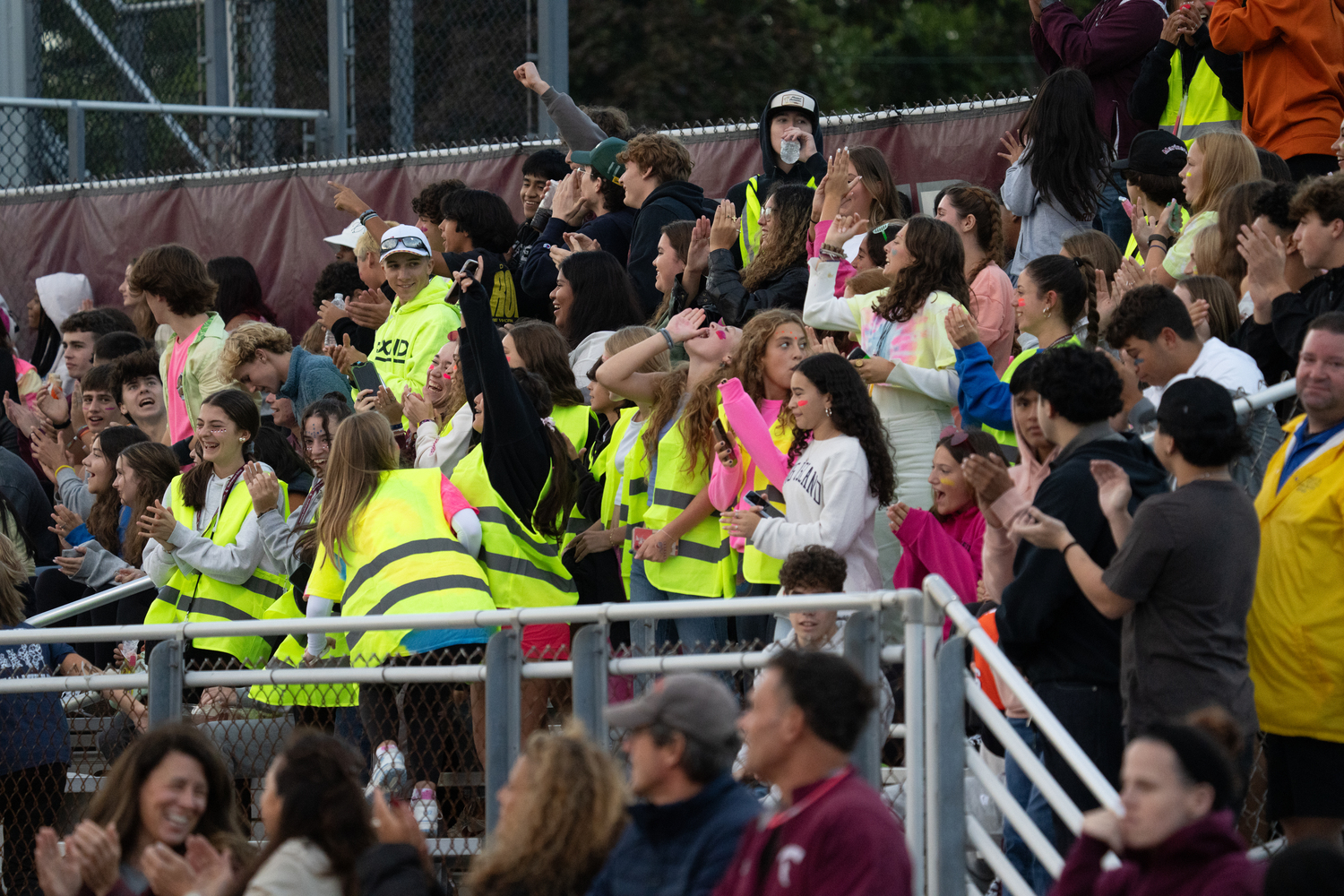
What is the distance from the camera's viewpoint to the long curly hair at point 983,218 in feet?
23.8

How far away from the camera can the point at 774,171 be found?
27.5 ft

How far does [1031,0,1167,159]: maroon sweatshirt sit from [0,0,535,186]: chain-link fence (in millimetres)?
4804

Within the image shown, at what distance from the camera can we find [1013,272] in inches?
320

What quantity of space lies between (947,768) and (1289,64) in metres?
4.78

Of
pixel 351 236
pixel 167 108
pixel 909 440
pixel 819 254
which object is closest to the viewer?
pixel 909 440

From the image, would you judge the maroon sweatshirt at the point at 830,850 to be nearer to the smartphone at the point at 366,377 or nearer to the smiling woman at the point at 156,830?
the smiling woman at the point at 156,830

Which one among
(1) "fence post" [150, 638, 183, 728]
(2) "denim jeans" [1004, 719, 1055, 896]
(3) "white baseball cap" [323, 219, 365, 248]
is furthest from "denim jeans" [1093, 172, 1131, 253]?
(1) "fence post" [150, 638, 183, 728]

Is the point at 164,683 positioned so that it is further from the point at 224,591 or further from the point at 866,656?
the point at 866,656

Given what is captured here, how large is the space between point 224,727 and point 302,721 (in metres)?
0.31

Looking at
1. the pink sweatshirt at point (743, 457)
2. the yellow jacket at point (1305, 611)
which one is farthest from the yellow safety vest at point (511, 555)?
the yellow jacket at point (1305, 611)

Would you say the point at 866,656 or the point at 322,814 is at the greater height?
the point at 866,656

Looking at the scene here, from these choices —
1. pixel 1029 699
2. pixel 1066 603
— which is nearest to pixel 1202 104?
pixel 1066 603

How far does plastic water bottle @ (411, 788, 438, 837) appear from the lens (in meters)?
5.36

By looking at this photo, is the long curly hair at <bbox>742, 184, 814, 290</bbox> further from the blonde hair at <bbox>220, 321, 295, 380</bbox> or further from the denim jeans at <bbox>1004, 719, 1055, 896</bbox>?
the denim jeans at <bbox>1004, 719, 1055, 896</bbox>
